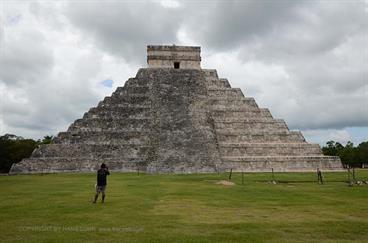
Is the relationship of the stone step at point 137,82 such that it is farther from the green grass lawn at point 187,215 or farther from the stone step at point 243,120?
the green grass lawn at point 187,215

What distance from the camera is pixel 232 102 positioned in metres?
31.1

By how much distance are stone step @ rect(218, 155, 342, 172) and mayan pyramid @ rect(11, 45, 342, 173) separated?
0.06 meters

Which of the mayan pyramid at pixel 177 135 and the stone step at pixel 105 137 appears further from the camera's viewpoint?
the stone step at pixel 105 137

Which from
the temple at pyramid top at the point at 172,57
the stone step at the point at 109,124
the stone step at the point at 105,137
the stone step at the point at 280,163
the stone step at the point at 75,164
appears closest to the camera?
the stone step at the point at 75,164

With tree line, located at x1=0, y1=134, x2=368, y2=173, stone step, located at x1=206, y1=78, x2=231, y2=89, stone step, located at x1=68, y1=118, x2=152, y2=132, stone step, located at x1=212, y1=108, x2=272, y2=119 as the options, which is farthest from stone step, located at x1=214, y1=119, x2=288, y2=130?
tree line, located at x1=0, y1=134, x2=368, y2=173

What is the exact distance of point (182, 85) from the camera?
31.0 meters

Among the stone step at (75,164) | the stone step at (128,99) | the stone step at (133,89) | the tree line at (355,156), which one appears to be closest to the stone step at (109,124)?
the stone step at (128,99)

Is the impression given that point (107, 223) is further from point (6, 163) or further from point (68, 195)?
point (6, 163)

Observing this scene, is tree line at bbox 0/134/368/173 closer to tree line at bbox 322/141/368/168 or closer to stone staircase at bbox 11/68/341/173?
tree line at bbox 322/141/368/168

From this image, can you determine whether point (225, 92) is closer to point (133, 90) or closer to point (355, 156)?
point (133, 90)

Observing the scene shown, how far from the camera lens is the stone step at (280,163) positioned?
25.8m

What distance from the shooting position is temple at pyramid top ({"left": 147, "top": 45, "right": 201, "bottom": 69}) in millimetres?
32938

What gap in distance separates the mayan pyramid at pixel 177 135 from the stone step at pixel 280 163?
6 centimetres

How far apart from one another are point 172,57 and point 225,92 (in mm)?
4898
